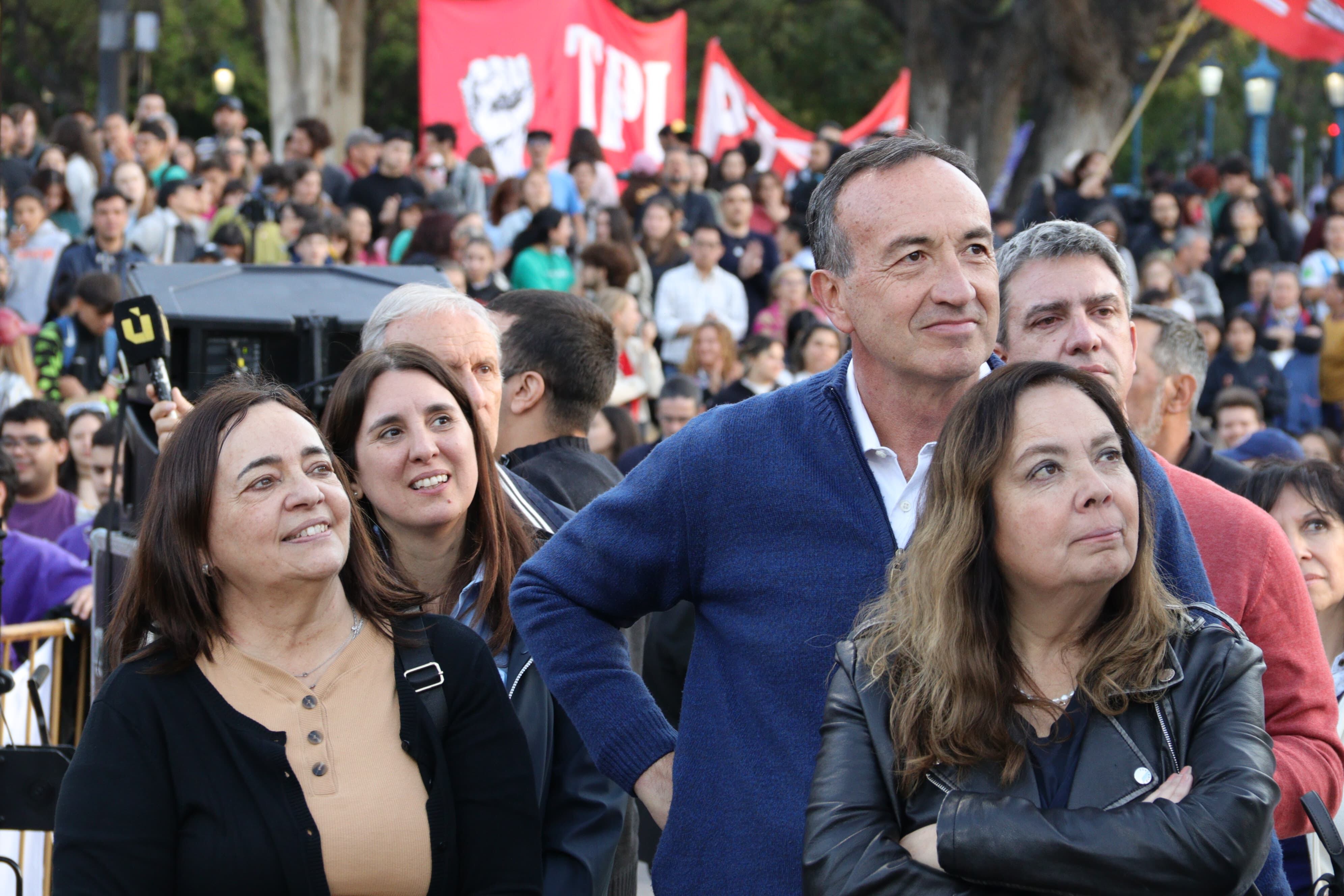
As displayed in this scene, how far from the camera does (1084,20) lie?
23.7 meters

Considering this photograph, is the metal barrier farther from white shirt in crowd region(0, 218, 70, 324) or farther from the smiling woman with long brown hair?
white shirt in crowd region(0, 218, 70, 324)

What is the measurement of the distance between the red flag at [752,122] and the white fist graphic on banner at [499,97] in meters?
3.40

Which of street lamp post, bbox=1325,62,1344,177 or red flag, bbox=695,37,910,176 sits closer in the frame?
red flag, bbox=695,37,910,176

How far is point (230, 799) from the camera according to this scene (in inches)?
105

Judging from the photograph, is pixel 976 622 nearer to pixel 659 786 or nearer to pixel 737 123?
pixel 659 786

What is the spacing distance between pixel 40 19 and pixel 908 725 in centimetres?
3502

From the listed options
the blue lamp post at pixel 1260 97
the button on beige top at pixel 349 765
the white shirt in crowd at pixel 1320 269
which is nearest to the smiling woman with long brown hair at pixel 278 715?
the button on beige top at pixel 349 765

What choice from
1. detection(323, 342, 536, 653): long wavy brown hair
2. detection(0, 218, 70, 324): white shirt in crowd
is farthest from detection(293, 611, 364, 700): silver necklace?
detection(0, 218, 70, 324): white shirt in crowd

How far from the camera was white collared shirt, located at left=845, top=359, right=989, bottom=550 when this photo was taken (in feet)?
8.48

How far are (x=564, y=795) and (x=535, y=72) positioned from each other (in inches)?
444

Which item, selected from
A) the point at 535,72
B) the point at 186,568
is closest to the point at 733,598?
the point at 186,568

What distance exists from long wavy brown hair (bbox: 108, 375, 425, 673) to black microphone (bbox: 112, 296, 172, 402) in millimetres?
1207

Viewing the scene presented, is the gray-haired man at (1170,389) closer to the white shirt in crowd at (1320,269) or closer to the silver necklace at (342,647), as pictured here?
the silver necklace at (342,647)

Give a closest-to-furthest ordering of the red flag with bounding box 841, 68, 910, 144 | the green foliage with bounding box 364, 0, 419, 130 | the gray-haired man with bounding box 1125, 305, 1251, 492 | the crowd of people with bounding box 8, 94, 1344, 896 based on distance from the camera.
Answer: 1. the crowd of people with bounding box 8, 94, 1344, 896
2. the gray-haired man with bounding box 1125, 305, 1251, 492
3. the red flag with bounding box 841, 68, 910, 144
4. the green foliage with bounding box 364, 0, 419, 130
